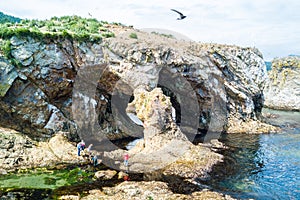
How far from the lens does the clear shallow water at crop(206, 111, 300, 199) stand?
2360 centimetres

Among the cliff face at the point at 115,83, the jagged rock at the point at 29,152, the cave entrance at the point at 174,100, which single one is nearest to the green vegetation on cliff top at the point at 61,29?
the cliff face at the point at 115,83

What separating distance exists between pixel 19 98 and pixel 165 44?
Answer: 20535 millimetres

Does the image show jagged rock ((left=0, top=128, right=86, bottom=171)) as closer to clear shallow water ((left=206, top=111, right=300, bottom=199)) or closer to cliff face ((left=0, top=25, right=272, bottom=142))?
cliff face ((left=0, top=25, right=272, bottom=142))

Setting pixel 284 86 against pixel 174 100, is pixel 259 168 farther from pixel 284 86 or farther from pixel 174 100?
pixel 284 86

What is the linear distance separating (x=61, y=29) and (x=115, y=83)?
365 inches

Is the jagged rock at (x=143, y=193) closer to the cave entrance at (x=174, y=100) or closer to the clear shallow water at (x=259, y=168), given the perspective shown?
the clear shallow water at (x=259, y=168)

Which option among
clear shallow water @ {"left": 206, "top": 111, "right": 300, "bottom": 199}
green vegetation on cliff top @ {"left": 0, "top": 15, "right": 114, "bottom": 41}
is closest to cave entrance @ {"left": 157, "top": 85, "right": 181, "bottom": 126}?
clear shallow water @ {"left": 206, "top": 111, "right": 300, "bottom": 199}

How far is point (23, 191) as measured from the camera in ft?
72.7

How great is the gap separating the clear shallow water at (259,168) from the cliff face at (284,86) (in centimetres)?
4291

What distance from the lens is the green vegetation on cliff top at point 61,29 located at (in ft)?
111

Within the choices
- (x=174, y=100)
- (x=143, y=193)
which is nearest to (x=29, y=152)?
(x=143, y=193)

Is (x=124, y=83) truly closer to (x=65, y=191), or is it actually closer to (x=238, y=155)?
(x=238, y=155)

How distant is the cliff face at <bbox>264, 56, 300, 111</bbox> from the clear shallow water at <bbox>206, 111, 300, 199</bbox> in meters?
42.9

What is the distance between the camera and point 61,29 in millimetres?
37094
